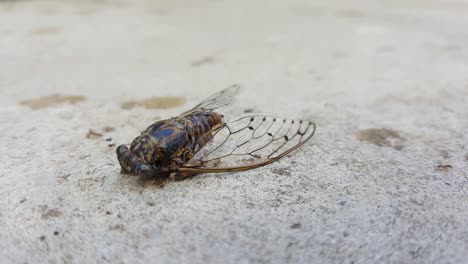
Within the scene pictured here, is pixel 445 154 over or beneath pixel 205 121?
beneath

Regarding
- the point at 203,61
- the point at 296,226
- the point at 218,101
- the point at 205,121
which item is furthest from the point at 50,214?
the point at 203,61

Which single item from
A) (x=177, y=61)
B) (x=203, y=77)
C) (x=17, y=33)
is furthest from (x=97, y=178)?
(x=17, y=33)

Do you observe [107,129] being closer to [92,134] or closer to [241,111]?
[92,134]

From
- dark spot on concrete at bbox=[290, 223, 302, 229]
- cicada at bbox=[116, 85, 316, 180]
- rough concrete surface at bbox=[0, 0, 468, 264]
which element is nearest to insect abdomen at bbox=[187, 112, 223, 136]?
cicada at bbox=[116, 85, 316, 180]

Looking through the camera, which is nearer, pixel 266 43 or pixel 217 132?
pixel 217 132

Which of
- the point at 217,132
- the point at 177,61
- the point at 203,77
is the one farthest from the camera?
the point at 177,61

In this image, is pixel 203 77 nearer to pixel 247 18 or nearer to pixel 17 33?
pixel 247 18

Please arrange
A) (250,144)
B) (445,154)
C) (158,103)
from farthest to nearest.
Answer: (158,103), (250,144), (445,154)
